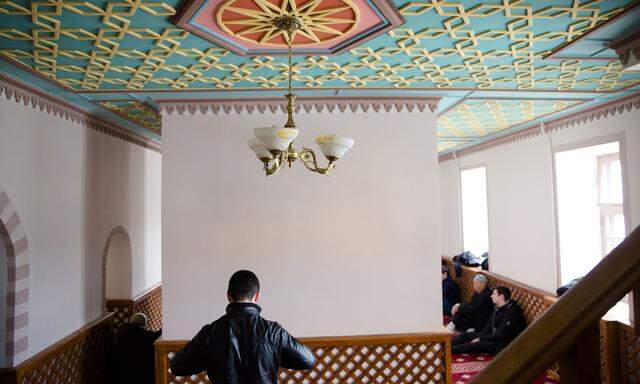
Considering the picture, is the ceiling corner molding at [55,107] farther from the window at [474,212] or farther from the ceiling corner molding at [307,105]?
the window at [474,212]

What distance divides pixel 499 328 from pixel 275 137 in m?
4.44

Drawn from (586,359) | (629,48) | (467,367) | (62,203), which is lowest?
(467,367)

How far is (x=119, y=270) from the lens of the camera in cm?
→ 555

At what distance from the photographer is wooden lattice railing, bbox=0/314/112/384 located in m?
3.30

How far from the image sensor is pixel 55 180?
3.82m

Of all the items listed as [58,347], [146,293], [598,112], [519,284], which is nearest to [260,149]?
[58,347]

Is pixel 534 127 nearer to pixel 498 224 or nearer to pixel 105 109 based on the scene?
pixel 498 224

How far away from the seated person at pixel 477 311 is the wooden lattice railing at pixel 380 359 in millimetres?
2300

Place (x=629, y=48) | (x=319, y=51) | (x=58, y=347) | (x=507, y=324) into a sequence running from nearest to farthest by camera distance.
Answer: (x=629, y=48) → (x=319, y=51) → (x=58, y=347) → (x=507, y=324)

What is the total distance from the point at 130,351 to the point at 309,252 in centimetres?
200

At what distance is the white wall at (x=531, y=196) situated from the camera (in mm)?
4066

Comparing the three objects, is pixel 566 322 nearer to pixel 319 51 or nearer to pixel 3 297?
pixel 319 51

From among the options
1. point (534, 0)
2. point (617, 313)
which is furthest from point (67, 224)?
point (617, 313)

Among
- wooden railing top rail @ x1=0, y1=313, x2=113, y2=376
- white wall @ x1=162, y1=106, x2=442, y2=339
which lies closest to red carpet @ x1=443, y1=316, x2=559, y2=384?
white wall @ x1=162, y1=106, x2=442, y2=339
